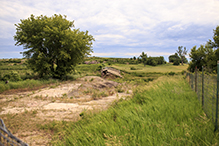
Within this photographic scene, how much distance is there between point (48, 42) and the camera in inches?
Answer: 614

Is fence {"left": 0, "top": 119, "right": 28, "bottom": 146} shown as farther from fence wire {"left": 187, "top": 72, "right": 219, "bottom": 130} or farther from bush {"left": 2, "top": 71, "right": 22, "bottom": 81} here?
bush {"left": 2, "top": 71, "right": 22, "bottom": 81}

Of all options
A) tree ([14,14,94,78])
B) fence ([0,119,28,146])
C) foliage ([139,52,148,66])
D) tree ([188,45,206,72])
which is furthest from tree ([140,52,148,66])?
fence ([0,119,28,146])

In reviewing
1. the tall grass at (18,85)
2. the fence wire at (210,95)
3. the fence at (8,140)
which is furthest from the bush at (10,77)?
the fence wire at (210,95)

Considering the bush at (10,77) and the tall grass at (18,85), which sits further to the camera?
the bush at (10,77)

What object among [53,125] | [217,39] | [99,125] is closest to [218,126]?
[99,125]

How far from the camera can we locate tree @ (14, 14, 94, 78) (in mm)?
15117

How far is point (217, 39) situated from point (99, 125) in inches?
1269

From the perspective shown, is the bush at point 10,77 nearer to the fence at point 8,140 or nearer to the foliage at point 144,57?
the fence at point 8,140

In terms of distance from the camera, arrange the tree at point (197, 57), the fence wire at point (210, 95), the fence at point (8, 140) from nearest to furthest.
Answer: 1. the fence at point (8, 140)
2. the fence wire at point (210, 95)
3. the tree at point (197, 57)

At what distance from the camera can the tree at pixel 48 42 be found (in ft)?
49.6

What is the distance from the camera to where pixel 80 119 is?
4734 mm

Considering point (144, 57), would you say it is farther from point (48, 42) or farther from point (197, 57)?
point (48, 42)

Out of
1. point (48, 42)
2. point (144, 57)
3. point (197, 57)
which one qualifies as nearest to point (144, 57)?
point (144, 57)

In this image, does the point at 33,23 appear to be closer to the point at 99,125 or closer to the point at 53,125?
the point at 53,125
